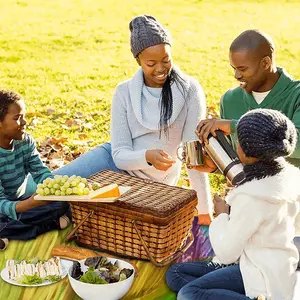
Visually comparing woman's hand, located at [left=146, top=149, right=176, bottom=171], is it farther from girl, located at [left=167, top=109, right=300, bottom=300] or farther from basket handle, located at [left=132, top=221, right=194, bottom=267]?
girl, located at [left=167, top=109, right=300, bottom=300]

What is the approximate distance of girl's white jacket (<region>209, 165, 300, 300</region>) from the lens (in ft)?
8.39

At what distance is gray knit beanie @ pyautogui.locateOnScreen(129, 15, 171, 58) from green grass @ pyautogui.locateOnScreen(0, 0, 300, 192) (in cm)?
202

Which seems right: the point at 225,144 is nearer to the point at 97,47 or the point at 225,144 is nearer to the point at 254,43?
the point at 254,43

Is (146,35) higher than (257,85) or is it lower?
higher

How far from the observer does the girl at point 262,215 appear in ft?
8.39

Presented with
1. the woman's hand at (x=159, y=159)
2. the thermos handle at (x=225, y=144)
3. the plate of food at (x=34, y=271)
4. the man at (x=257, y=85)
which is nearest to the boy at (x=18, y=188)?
the plate of food at (x=34, y=271)

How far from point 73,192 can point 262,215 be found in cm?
109

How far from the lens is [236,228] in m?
2.58

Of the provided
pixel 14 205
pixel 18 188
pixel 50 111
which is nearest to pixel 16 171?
pixel 18 188

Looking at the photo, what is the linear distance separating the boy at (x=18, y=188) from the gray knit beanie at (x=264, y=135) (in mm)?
1359

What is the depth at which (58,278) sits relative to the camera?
3.15 metres

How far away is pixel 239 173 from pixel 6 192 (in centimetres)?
137

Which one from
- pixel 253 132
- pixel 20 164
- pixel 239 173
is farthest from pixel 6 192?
pixel 253 132

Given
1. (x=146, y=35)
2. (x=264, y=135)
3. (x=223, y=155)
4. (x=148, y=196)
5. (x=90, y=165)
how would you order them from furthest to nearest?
1. (x=90, y=165)
2. (x=146, y=35)
3. (x=148, y=196)
4. (x=223, y=155)
5. (x=264, y=135)
